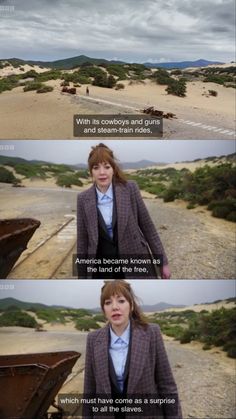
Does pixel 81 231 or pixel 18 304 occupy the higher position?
pixel 81 231

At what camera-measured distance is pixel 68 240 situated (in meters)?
3.91

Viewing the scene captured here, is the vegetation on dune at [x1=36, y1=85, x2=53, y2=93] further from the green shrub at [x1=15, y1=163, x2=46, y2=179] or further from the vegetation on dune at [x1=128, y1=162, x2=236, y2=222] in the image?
the vegetation on dune at [x1=128, y1=162, x2=236, y2=222]

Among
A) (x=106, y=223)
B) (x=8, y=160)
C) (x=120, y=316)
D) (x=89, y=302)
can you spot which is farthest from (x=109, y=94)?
(x=120, y=316)

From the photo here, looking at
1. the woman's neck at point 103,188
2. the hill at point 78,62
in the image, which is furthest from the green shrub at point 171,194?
the hill at point 78,62

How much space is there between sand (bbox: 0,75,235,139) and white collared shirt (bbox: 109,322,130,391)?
4.58 feet

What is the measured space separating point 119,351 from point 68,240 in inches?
38.3

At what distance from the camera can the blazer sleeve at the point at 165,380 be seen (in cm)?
305

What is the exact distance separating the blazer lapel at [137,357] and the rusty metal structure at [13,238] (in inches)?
38.3

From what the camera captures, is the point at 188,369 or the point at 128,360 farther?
the point at 188,369

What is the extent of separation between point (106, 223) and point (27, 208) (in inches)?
27.7

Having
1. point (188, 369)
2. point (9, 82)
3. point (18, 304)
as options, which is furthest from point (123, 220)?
point (9, 82)

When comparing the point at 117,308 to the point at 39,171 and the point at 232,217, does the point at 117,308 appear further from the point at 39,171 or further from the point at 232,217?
the point at 232,217

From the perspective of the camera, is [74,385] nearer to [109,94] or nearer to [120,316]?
[120,316]

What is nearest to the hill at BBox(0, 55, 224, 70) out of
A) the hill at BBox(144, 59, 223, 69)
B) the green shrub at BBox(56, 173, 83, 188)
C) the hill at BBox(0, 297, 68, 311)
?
the hill at BBox(144, 59, 223, 69)
